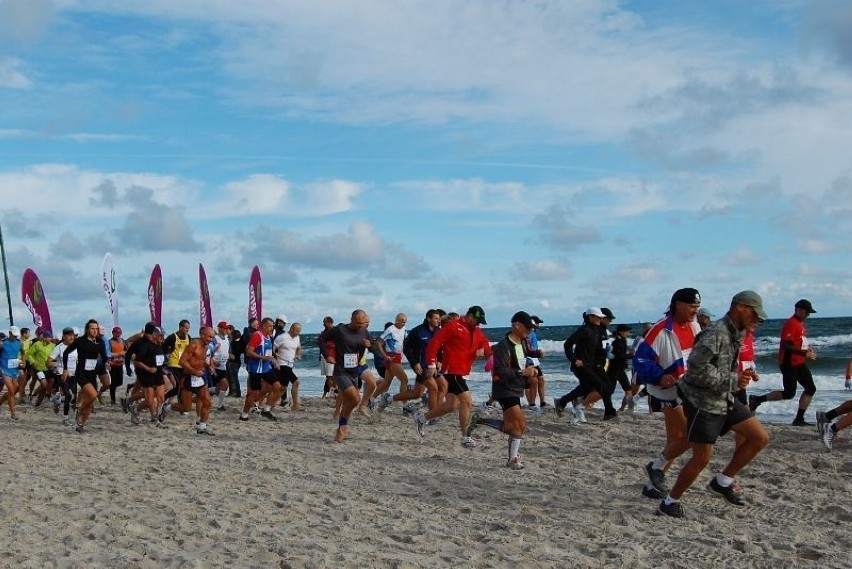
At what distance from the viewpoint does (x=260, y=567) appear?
5449 mm

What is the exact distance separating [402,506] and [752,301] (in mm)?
3129

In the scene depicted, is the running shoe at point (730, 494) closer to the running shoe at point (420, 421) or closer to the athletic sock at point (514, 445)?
the athletic sock at point (514, 445)

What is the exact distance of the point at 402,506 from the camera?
24.0 feet

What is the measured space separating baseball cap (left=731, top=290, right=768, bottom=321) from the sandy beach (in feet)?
4.91

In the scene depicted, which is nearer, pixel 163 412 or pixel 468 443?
pixel 468 443

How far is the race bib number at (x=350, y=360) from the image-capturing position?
446 inches

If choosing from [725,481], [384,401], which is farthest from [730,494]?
[384,401]

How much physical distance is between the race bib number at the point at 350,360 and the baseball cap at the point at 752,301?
5919 millimetres

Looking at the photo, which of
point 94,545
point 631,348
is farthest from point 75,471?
point 631,348

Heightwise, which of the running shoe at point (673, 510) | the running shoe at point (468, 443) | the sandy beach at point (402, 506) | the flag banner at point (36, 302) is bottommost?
the sandy beach at point (402, 506)

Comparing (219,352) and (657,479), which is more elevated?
(219,352)

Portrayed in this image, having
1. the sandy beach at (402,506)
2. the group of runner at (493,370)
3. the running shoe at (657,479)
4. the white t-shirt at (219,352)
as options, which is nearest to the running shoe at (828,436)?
the group of runner at (493,370)

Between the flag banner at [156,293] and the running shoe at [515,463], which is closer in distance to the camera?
the running shoe at [515,463]

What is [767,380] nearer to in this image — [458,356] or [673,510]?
[458,356]
